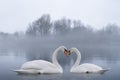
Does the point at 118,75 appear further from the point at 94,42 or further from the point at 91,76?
the point at 94,42

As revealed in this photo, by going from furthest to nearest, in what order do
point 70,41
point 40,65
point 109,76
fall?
1. point 70,41
2. point 40,65
3. point 109,76

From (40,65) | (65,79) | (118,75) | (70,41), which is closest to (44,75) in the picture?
(40,65)

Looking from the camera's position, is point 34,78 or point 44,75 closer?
point 34,78

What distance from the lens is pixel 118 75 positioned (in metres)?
17.3

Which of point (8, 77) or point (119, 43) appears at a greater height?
point (119, 43)

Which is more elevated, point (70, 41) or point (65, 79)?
point (70, 41)

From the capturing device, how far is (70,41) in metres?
67.9

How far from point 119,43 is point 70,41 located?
8.49m

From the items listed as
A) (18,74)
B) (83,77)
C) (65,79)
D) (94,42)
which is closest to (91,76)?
(83,77)

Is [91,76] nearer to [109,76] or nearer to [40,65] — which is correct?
[109,76]

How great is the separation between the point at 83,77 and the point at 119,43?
53.6m

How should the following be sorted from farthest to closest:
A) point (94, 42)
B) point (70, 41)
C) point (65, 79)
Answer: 1. point (94, 42)
2. point (70, 41)
3. point (65, 79)

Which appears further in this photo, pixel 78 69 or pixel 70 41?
pixel 70 41

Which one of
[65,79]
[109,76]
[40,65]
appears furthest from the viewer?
[40,65]
